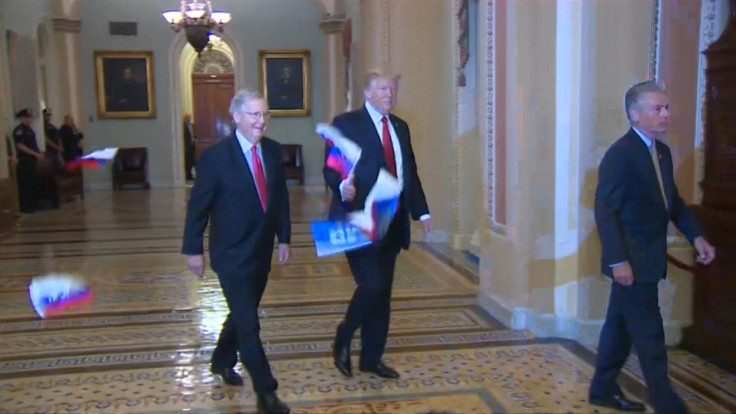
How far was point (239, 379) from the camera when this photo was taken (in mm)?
3639

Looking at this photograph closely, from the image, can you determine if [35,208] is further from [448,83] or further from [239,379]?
[239,379]

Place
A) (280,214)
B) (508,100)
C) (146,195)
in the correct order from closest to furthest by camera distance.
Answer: (280,214) → (508,100) → (146,195)

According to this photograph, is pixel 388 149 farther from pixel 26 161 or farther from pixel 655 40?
pixel 26 161

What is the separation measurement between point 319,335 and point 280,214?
1.43 meters

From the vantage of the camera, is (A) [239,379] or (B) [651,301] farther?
(A) [239,379]

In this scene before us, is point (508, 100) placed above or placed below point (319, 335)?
above

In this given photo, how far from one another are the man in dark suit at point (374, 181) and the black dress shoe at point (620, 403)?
1.09m

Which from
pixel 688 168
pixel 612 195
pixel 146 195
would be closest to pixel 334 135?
pixel 612 195

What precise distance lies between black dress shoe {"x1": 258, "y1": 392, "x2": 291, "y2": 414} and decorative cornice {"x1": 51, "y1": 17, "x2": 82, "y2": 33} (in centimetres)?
1327

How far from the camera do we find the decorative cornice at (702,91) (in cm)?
403

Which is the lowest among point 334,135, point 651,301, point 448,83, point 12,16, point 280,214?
point 651,301

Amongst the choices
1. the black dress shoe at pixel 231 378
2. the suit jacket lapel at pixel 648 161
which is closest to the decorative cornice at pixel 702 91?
the suit jacket lapel at pixel 648 161

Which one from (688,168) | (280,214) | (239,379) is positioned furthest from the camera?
(688,168)

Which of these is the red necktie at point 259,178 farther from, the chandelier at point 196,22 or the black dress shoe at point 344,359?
the chandelier at point 196,22
